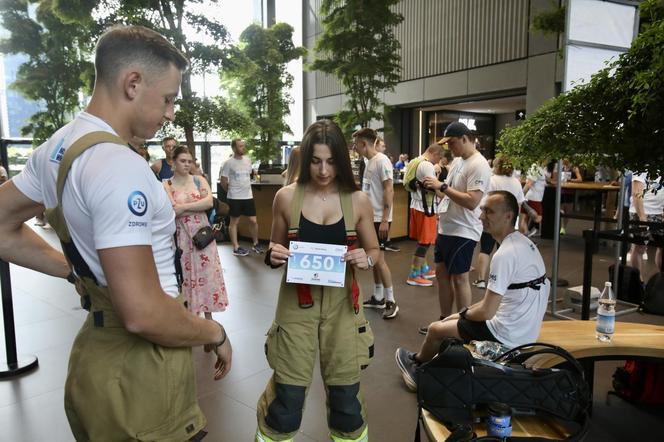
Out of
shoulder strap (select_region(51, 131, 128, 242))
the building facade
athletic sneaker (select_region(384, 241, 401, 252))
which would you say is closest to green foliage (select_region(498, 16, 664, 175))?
shoulder strap (select_region(51, 131, 128, 242))

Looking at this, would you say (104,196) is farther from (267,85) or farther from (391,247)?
(267,85)

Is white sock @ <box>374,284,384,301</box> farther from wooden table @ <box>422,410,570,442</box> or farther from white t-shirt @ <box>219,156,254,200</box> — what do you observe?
white t-shirt @ <box>219,156,254,200</box>

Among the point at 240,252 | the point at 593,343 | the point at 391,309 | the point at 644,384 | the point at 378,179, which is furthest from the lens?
the point at 240,252

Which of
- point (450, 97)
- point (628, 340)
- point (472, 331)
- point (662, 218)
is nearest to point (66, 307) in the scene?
point (472, 331)

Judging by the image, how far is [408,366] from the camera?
3.10 meters

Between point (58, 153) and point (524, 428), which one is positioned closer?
point (58, 153)

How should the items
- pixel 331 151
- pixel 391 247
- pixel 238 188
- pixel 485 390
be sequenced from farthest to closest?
1. pixel 391 247
2. pixel 238 188
3. pixel 331 151
4. pixel 485 390

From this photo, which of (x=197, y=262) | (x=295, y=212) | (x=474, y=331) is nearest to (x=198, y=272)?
(x=197, y=262)

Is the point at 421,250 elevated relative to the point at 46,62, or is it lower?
lower

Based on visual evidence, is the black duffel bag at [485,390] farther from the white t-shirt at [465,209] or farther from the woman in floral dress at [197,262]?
the woman in floral dress at [197,262]

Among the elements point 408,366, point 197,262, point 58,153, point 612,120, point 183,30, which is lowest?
point 408,366

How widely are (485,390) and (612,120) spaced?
1.01 metres

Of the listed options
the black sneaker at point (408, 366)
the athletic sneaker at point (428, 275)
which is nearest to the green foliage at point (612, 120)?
the black sneaker at point (408, 366)

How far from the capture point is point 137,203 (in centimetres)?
96
